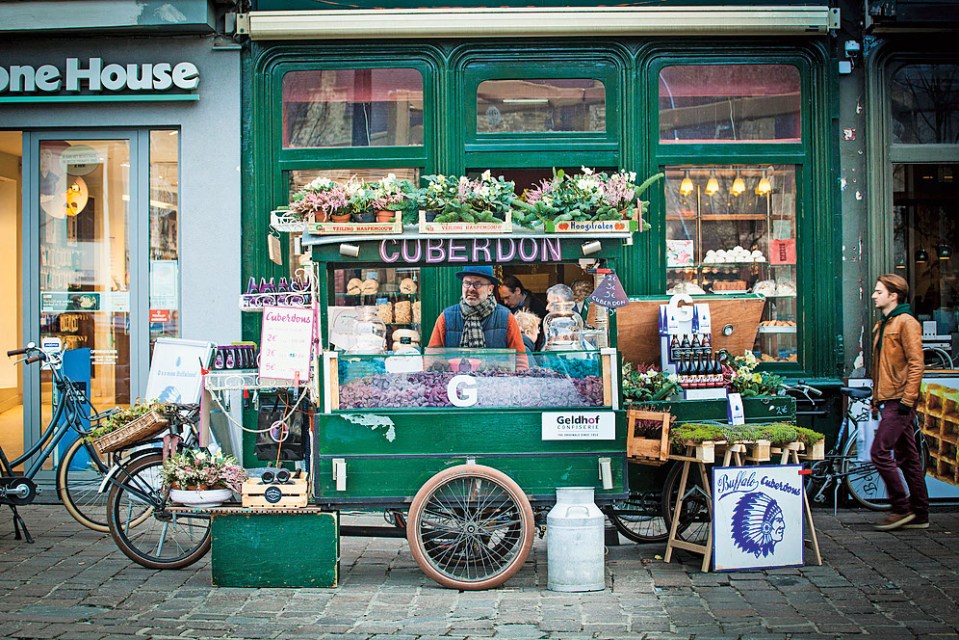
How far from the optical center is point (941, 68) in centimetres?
979

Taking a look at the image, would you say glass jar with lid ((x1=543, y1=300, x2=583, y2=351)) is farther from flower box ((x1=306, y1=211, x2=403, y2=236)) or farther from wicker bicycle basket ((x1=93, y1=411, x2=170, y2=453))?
wicker bicycle basket ((x1=93, y1=411, x2=170, y2=453))

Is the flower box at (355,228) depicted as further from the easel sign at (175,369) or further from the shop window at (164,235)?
the shop window at (164,235)

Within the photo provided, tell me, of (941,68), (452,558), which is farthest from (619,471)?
(941,68)

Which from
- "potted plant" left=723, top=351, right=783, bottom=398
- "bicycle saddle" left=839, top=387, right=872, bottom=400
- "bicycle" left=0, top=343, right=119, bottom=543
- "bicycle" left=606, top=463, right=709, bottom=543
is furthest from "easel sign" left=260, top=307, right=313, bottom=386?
"bicycle saddle" left=839, top=387, right=872, bottom=400

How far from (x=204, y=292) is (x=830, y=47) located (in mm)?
6307

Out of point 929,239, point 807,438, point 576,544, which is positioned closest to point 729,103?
point 929,239

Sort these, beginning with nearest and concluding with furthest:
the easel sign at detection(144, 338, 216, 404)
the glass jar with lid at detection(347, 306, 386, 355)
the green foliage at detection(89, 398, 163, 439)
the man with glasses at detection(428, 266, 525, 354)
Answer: the glass jar with lid at detection(347, 306, 386, 355) < the green foliage at detection(89, 398, 163, 439) < the man with glasses at detection(428, 266, 525, 354) < the easel sign at detection(144, 338, 216, 404)

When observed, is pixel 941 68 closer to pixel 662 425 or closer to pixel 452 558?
pixel 662 425

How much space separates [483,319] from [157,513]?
2735 mm

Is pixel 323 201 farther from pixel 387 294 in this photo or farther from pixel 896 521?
pixel 896 521

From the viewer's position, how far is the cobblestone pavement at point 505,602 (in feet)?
19.0

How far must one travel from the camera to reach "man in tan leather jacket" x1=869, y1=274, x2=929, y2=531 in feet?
26.9

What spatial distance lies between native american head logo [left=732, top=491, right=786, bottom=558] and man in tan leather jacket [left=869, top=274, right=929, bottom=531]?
179 centimetres

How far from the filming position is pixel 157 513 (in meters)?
6.97
